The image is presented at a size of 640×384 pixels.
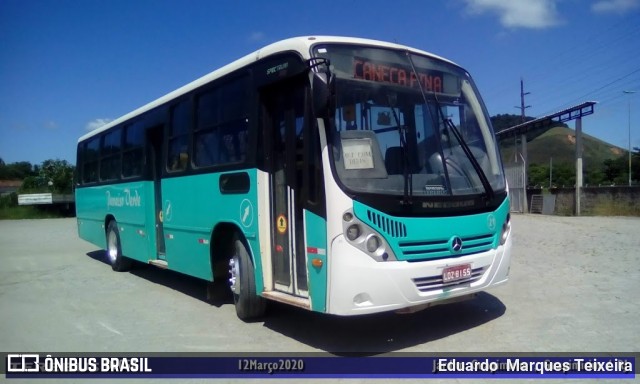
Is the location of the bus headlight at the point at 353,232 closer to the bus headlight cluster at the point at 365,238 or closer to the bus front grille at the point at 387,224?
the bus headlight cluster at the point at 365,238

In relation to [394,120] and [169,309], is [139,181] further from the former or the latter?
[394,120]

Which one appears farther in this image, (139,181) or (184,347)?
(139,181)

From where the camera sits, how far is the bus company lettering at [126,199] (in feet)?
31.7

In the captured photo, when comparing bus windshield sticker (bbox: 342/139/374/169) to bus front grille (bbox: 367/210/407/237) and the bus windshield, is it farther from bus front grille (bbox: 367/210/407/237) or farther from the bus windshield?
bus front grille (bbox: 367/210/407/237)

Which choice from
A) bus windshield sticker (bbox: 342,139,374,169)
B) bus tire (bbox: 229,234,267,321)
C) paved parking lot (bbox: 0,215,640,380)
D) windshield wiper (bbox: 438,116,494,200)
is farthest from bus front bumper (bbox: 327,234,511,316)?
bus tire (bbox: 229,234,267,321)

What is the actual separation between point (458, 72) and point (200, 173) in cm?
375

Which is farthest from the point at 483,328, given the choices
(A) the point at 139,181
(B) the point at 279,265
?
(A) the point at 139,181

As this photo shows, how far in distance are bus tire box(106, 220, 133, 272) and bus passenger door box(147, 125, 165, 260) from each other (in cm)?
226

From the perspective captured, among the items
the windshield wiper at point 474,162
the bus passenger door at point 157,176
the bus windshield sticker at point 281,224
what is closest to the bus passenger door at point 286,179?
the bus windshield sticker at point 281,224

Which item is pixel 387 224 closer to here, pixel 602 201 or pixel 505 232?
pixel 505 232

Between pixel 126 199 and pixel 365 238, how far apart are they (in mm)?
6990

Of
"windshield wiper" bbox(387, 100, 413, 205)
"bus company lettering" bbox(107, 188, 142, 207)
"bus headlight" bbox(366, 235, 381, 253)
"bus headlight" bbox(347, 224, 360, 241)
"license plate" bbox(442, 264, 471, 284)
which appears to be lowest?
"license plate" bbox(442, 264, 471, 284)

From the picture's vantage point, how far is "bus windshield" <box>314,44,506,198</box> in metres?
5.00

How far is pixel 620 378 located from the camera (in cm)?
440
